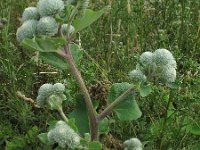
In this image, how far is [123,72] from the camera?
3.24 m

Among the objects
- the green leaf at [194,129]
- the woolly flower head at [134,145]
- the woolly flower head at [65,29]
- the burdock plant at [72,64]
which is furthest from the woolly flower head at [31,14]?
the green leaf at [194,129]

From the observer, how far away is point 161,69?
6.69ft

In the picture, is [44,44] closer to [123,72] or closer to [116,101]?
[116,101]

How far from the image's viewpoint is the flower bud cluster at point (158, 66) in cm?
202

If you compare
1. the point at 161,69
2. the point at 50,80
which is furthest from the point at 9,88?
the point at 161,69

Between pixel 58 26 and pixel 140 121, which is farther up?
pixel 58 26

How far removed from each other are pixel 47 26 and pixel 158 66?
487mm

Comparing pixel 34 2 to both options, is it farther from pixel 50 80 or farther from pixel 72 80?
pixel 72 80

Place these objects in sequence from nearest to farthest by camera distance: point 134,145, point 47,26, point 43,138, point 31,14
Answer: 1. point 47,26
2. point 31,14
3. point 43,138
4. point 134,145

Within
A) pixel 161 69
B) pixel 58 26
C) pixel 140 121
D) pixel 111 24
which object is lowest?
pixel 140 121

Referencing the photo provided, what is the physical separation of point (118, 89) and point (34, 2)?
2.24m

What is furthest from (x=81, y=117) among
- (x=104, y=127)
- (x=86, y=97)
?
(x=86, y=97)

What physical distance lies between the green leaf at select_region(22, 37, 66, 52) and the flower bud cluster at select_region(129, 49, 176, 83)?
355 mm

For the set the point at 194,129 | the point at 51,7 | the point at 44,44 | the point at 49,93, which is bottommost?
the point at 194,129
